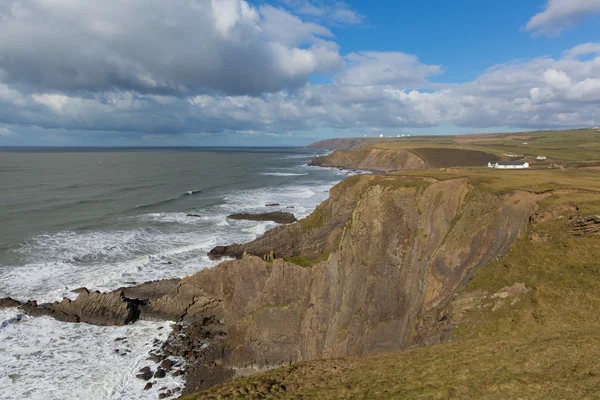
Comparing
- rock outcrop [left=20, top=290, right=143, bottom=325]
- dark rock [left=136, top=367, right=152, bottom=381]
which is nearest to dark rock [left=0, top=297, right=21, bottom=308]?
rock outcrop [left=20, top=290, right=143, bottom=325]

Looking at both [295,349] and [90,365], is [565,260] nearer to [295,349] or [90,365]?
[295,349]

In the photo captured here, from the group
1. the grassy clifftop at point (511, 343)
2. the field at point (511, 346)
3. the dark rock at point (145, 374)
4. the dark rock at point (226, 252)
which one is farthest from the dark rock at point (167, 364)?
the dark rock at point (226, 252)

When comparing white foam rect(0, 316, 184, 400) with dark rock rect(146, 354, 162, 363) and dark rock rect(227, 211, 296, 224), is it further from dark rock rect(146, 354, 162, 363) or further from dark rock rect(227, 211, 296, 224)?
dark rock rect(227, 211, 296, 224)

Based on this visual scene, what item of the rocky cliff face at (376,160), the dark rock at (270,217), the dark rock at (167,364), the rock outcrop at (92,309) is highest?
the rocky cliff face at (376,160)

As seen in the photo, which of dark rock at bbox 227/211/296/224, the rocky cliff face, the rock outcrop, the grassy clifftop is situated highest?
the rocky cliff face

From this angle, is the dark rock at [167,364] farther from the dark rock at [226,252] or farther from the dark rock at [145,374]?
the dark rock at [226,252]

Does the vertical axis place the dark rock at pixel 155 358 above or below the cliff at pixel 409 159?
below
